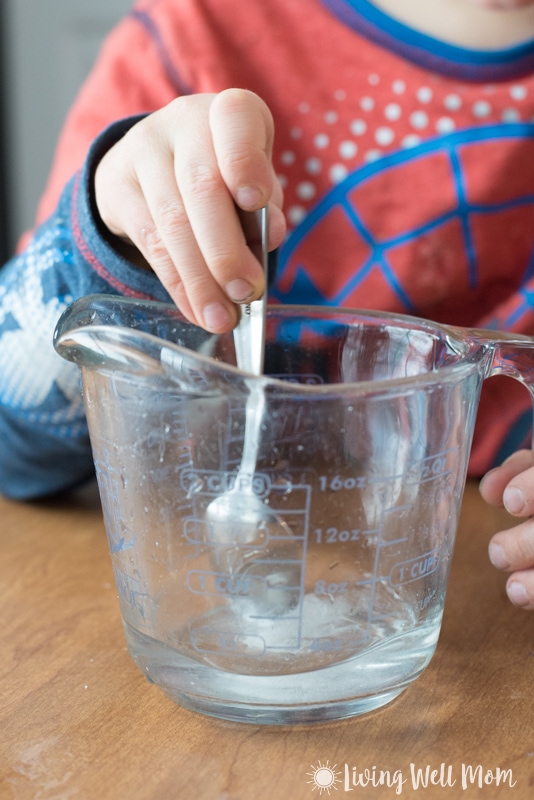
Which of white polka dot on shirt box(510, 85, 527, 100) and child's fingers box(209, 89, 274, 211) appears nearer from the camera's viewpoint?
child's fingers box(209, 89, 274, 211)

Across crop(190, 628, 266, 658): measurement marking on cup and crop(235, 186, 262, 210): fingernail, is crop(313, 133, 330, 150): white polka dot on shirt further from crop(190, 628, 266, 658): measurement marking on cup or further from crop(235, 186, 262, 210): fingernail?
crop(190, 628, 266, 658): measurement marking on cup

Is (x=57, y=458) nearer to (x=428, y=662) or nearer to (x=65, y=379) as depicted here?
(x=65, y=379)

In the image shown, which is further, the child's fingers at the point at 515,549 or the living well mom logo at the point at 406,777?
the child's fingers at the point at 515,549

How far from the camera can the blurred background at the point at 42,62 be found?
6.35 feet

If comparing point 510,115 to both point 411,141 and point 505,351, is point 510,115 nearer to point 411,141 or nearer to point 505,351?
point 411,141

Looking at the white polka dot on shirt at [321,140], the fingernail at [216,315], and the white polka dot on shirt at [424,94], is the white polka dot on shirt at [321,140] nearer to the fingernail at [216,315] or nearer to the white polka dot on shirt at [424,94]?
the white polka dot on shirt at [424,94]

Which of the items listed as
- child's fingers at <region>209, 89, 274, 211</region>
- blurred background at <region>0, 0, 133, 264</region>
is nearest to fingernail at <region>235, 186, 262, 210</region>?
child's fingers at <region>209, 89, 274, 211</region>

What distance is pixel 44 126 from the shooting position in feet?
6.40

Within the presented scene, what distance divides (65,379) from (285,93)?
13.6 inches

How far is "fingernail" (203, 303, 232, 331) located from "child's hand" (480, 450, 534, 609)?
0.56ft

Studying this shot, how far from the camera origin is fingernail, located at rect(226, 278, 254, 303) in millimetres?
439

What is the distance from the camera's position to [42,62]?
195 cm

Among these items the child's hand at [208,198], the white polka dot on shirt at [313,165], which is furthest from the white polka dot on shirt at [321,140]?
the child's hand at [208,198]

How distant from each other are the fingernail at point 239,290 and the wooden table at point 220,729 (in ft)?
0.62
